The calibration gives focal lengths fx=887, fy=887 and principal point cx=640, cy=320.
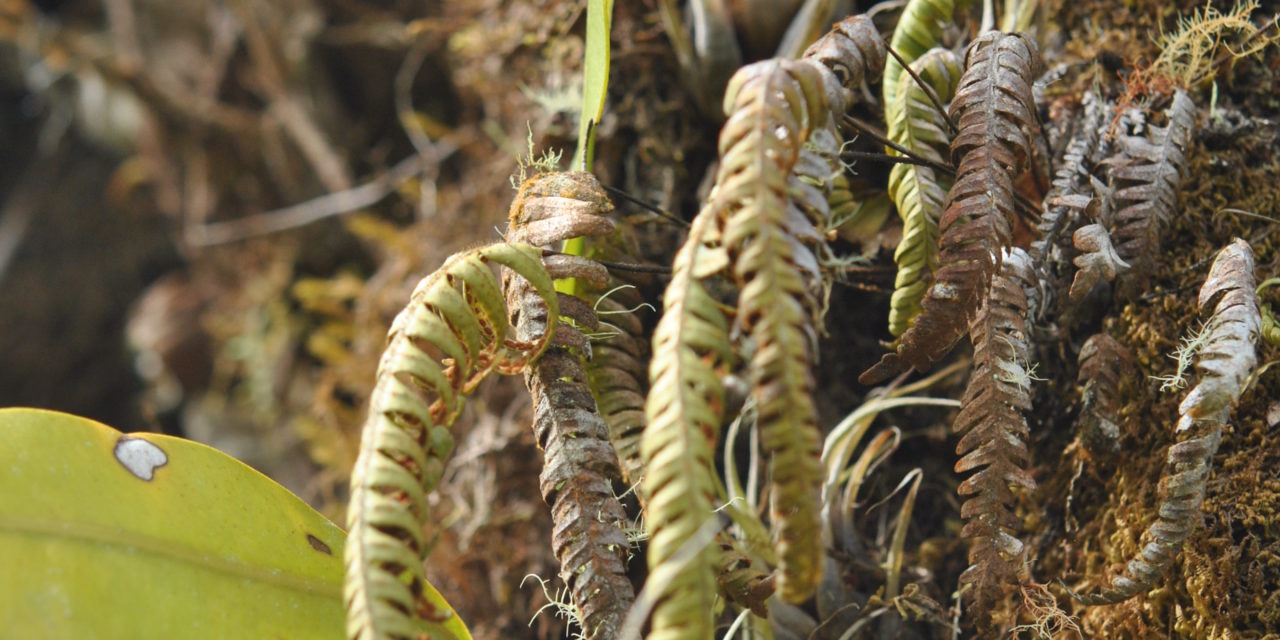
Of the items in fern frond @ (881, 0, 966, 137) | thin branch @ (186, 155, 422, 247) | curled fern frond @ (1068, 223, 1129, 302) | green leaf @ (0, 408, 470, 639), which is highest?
fern frond @ (881, 0, 966, 137)

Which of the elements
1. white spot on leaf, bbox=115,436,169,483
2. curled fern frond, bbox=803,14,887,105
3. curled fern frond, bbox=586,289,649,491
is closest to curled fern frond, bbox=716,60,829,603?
curled fern frond, bbox=803,14,887,105

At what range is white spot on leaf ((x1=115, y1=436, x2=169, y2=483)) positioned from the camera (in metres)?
0.72

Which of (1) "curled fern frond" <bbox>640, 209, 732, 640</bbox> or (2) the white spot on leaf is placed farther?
(2) the white spot on leaf

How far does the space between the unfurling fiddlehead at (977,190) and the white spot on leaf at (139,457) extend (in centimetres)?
61

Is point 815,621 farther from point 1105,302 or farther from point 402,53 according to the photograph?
point 402,53

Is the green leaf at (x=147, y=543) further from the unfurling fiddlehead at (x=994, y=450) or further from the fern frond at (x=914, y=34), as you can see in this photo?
the fern frond at (x=914, y=34)

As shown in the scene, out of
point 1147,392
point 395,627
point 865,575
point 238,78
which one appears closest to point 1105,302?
point 1147,392

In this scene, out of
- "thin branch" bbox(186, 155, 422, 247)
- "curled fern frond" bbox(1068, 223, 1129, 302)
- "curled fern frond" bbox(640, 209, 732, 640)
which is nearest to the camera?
"curled fern frond" bbox(640, 209, 732, 640)

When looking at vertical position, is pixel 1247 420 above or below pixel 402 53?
below

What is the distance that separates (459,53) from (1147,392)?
4.09ft

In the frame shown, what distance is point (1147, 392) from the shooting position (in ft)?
2.77

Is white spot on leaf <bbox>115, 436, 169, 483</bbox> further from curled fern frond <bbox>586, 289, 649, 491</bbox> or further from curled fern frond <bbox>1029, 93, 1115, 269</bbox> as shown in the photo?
curled fern frond <bbox>1029, 93, 1115, 269</bbox>

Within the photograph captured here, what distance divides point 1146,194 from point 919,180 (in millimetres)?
220

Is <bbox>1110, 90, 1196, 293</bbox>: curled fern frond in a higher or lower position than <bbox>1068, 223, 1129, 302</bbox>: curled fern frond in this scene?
higher
